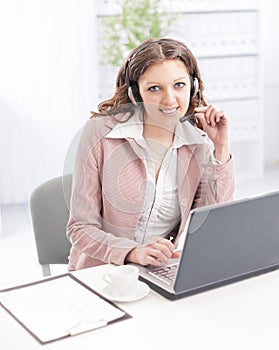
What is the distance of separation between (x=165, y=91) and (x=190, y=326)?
581 mm

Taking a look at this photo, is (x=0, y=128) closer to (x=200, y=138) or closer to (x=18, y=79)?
(x=18, y=79)

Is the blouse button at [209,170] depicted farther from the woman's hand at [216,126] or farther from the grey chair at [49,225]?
the grey chair at [49,225]

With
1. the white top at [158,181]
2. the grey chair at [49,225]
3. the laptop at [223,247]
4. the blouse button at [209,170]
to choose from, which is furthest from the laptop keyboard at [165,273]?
the grey chair at [49,225]

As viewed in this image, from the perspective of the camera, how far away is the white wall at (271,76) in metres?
4.93

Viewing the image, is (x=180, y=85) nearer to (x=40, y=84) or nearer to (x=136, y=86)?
(x=136, y=86)

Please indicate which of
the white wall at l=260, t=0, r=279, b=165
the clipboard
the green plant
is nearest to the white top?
the clipboard

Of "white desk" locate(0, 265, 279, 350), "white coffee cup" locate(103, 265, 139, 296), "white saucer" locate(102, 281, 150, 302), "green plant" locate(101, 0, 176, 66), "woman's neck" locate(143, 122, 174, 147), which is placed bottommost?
"white desk" locate(0, 265, 279, 350)

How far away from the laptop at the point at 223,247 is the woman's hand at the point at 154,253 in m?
0.02

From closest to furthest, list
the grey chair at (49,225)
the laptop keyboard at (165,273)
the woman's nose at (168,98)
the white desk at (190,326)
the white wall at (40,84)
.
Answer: the white desk at (190,326)
the laptop keyboard at (165,273)
the woman's nose at (168,98)
the grey chair at (49,225)
the white wall at (40,84)

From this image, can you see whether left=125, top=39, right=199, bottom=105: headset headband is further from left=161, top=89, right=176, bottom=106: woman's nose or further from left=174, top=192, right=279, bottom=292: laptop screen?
left=174, top=192, right=279, bottom=292: laptop screen

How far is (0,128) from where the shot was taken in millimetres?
4129

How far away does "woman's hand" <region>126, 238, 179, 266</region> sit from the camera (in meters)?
1.39

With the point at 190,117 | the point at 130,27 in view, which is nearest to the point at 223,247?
the point at 190,117

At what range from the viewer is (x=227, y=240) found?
4.09 ft
